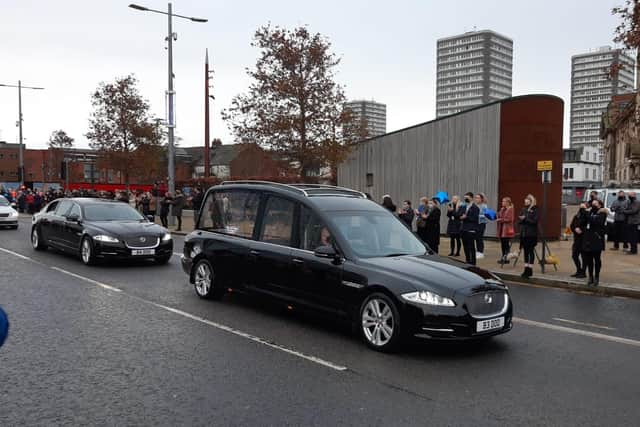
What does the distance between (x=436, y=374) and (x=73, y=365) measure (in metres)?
3.48

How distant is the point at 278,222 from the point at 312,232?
70cm

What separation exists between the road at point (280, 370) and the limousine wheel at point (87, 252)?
3414mm

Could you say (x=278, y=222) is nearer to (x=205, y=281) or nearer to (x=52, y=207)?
(x=205, y=281)

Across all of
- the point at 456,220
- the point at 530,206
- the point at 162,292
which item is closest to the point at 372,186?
the point at 456,220

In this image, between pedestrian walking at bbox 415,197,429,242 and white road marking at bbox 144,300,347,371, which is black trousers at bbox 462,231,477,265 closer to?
pedestrian walking at bbox 415,197,429,242

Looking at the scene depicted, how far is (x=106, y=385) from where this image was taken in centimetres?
493

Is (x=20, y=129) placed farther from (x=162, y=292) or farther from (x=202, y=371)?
(x=202, y=371)

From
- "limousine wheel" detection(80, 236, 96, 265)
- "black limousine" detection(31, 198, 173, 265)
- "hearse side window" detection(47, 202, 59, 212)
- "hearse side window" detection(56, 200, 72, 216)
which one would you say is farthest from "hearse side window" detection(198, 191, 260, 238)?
"hearse side window" detection(47, 202, 59, 212)

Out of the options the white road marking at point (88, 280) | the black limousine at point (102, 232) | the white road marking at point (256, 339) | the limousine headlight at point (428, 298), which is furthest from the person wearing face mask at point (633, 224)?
the white road marking at point (88, 280)

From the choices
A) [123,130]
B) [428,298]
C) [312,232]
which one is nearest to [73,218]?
[312,232]

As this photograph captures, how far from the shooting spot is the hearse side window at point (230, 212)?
26.4 ft

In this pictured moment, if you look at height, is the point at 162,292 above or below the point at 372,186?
below

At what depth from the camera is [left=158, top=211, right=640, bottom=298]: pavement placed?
10508 millimetres

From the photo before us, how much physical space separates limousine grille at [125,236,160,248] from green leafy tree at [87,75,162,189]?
25608 mm
